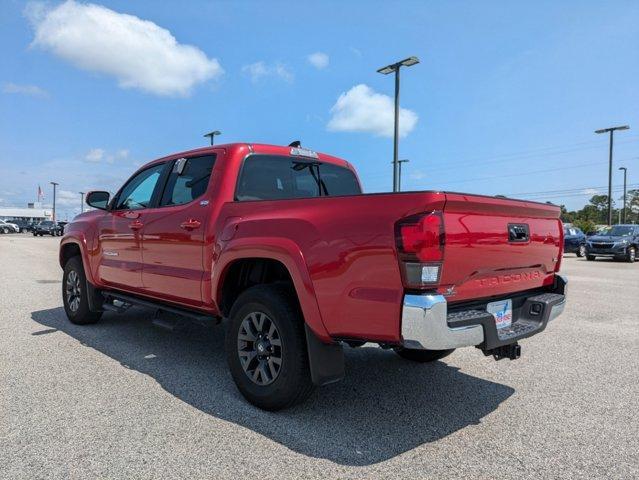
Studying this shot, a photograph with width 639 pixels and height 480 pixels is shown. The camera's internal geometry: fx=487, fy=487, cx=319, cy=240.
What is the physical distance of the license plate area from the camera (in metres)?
3.21

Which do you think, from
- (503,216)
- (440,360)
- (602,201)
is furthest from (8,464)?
(602,201)

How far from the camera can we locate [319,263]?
10.2ft

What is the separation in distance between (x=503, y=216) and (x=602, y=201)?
122m

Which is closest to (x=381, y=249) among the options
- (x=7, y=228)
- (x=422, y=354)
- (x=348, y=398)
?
(x=348, y=398)

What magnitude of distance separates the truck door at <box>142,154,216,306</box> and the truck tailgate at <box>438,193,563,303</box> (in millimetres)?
2128

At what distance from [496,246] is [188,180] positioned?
2843mm

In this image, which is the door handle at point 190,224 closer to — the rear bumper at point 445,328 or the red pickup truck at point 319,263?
the red pickup truck at point 319,263

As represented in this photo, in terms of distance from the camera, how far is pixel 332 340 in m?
3.10

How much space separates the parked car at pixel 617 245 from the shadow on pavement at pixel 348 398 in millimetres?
19666

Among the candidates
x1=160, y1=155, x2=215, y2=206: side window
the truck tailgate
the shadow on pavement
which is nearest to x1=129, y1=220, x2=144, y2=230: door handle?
x1=160, y1=155, x2=215, y2=206: side window

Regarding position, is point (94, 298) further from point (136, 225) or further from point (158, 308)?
point (158, 308)

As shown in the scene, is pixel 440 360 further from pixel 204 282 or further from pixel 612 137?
pixel 612 137

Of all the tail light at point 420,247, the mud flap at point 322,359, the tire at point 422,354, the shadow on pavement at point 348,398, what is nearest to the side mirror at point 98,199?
the shadow on pavement at point 348,398

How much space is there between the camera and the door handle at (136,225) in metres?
4.93
